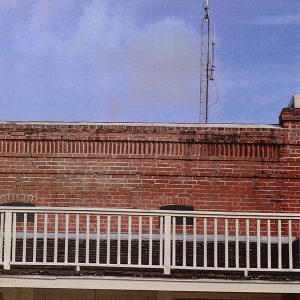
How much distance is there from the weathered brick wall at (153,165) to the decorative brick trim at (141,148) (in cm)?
2

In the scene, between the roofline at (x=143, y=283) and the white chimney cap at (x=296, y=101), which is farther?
the white chimney cap at (x=296, y=101)

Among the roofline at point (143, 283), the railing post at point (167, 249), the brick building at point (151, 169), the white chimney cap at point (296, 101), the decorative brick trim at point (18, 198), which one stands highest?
the white chimney cap at point (296, 101)

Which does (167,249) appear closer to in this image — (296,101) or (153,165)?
(153,165)

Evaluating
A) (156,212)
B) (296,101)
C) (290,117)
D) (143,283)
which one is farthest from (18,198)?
(296,101)

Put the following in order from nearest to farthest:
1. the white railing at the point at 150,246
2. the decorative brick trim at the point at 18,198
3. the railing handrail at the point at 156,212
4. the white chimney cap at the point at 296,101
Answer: the white railing at the point at 150,246, the railing handrail at the point at 156,212, the decorative brick trim at the point at 18,198, the white chimney cap at the point at 296,101

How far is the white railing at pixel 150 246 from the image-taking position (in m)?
8.88

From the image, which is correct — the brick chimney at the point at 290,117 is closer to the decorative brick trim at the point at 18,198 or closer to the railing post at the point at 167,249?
the decorative brick trim at the point at 18,198

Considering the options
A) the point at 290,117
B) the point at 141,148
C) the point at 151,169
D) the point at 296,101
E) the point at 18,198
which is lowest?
the point at 18,198

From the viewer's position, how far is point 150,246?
8859mm

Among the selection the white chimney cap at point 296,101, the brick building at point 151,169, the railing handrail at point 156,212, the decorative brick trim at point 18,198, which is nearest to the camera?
the railing handrail at point 156,212

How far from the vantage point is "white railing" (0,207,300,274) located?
8.88m

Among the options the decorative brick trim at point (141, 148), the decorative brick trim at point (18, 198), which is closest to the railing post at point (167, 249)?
the decorative brick trim at point (141, 148)

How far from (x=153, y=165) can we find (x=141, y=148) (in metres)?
0.44

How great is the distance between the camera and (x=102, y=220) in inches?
552
